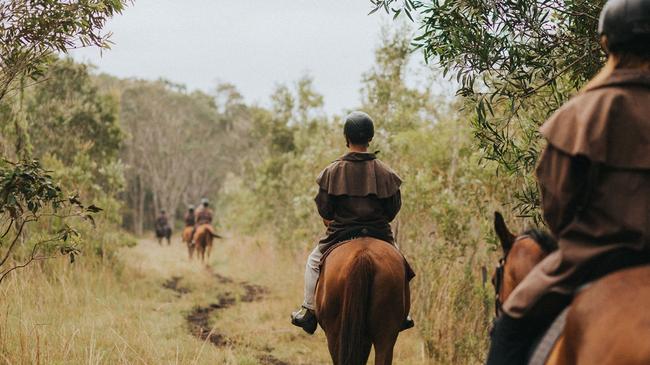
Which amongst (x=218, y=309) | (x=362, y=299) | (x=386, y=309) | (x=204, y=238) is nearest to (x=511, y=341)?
(x=362, y=299)

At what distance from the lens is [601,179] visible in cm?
220

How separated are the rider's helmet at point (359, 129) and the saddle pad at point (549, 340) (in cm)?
305

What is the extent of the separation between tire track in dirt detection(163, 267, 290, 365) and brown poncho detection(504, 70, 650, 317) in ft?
11.7

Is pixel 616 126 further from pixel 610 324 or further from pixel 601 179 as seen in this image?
pixel 610 324

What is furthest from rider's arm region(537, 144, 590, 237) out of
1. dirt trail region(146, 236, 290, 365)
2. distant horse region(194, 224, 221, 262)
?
distant horse region(194, 224, 221, 262)

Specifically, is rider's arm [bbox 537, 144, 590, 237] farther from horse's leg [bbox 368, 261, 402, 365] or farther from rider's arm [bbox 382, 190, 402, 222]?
rider's arm [bbox 382, 190, 402, 222]

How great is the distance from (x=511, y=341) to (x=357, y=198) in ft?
8.74

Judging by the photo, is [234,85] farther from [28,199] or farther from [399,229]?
[28,199]

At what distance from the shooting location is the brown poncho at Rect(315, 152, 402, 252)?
16.7ft

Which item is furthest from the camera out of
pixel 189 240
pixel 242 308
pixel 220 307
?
pixel 189 240

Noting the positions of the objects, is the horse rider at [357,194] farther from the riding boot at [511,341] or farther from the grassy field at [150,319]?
the riding boot at [511,341]

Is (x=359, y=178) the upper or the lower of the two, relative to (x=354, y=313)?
upper

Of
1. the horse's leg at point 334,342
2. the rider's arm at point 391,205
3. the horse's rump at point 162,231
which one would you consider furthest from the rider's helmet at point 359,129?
the horse's rump at point 162,231

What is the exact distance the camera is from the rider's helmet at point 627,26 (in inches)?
86.8
